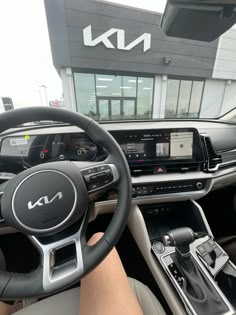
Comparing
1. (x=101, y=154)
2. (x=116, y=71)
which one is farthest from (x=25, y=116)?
(x=116, y=71)

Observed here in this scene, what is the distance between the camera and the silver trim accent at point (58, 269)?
0.42 meters

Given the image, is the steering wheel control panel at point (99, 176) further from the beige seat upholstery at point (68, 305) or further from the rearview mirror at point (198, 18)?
the rearview mirror at point (198, 18)

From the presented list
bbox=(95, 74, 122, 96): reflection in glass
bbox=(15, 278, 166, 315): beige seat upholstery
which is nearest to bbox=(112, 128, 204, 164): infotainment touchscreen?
bbox=(15, 278, 166, 315): beige seat upholstery

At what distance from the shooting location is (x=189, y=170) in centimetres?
102

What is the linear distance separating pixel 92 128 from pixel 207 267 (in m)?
0.81

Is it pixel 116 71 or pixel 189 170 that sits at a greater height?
pixel 116 71

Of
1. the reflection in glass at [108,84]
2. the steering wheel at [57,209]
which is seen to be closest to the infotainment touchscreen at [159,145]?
the steering wheel at [57,209]

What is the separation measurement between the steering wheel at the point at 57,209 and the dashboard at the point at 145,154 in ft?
1.18

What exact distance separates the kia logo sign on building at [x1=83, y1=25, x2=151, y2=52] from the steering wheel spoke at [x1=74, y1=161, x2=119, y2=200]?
12.8ft

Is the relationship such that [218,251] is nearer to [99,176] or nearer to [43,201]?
[99,176]

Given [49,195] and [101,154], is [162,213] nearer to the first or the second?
[101,154]

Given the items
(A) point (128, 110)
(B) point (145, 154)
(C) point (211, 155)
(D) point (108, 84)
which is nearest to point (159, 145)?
(B) point (145, 154)

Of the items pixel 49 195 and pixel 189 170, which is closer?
pixel 49 195

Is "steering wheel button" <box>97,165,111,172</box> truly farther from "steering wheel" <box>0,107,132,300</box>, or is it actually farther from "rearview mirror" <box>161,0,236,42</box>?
"rearview mirror" <box>161,0,236,42</box>
